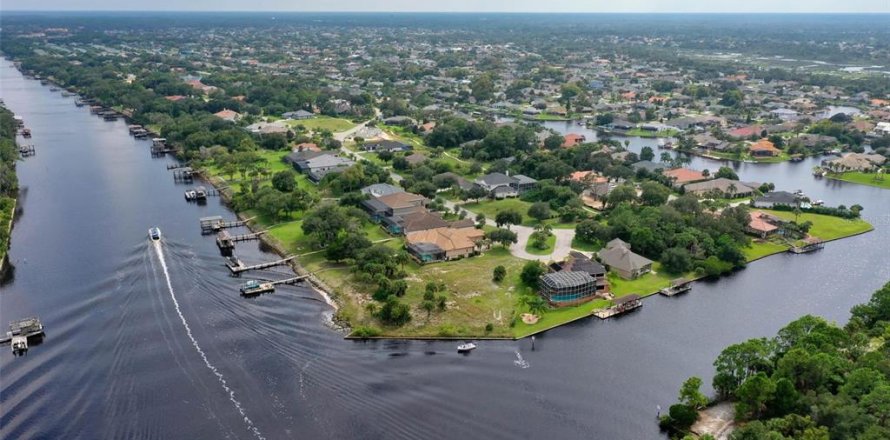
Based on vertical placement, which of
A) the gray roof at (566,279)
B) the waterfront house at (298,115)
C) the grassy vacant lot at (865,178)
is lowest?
the gray roof at (566,279)

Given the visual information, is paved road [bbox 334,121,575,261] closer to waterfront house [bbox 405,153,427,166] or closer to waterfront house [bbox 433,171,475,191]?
waterfront house [bbox 433,171,475,191]

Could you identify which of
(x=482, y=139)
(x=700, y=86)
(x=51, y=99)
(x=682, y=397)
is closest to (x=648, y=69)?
(x=700, y=86)

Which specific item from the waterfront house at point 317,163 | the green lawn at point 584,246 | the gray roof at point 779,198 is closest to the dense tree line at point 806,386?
the green lawn at point 584,246

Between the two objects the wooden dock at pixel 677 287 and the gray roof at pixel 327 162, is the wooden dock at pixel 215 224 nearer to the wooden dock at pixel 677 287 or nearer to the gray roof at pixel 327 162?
the gray roof at pixel 327 162

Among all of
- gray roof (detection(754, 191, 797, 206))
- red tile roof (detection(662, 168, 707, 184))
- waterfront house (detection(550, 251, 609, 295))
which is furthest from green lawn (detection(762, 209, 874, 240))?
waterfront house (detection(550, 251, 609, 295))

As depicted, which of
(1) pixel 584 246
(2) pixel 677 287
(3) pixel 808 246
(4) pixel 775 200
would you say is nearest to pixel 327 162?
(1) pixel 584 246

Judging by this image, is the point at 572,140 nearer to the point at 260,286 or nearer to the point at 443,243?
Answer: the point at 443,243

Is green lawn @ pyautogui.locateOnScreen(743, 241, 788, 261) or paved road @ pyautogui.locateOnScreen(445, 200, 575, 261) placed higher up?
paved road @ pyautogui.locateOnScreen(445, 200, 575, 261)
